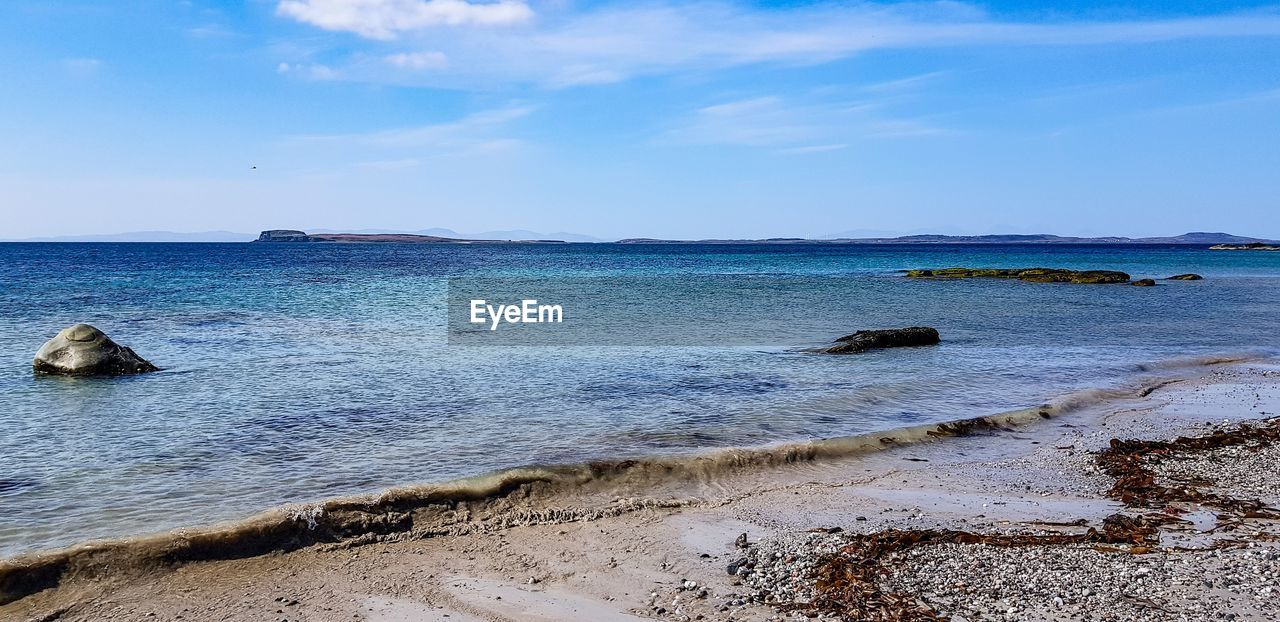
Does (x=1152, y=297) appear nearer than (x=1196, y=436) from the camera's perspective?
No

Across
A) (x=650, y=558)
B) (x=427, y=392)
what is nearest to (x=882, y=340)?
(x=427, y=392)

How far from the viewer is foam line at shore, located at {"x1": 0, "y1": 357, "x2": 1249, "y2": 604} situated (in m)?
7.52

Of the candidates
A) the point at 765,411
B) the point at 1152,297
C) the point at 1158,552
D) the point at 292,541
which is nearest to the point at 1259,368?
the point at 765,411

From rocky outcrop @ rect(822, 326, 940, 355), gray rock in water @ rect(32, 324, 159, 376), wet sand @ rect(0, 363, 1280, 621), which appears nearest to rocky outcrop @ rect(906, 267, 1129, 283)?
rocky outcrop @ rect(822, 326, 940, 355)

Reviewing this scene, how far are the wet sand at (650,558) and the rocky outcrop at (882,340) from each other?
34.0 feet

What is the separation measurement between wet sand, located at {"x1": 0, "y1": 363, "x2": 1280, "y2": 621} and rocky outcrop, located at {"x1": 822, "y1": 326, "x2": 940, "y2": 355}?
34.0ft

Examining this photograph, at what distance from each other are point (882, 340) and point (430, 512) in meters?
17.0

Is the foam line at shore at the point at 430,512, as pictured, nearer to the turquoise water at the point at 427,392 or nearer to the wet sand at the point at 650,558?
the wet sand at the point at 650,558

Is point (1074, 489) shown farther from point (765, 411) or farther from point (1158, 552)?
point (765, 411)

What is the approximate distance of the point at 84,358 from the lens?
17.1m

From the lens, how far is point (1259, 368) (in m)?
19.8

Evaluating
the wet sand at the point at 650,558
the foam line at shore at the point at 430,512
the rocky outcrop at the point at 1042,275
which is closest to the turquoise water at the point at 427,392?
the foam line at shore at the point at 430,512

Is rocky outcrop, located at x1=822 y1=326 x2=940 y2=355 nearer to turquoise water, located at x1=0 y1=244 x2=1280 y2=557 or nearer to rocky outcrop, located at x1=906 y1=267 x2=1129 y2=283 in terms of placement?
turquoise water, located at x1=0 y1=244 x2=1280 y2=557

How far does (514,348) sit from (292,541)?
14.6 metres
